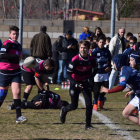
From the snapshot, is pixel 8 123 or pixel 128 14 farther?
pixel 128 14

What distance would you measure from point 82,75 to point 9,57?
146 centimetres

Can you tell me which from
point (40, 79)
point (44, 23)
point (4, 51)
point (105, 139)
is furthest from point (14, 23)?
point (105, 139)

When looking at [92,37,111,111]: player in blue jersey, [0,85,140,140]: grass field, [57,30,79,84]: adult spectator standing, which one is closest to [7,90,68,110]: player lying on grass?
[0,85,140,140]: grass field

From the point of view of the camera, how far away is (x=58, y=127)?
26.3 feet

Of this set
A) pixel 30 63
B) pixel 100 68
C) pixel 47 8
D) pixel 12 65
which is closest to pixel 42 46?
pixel 100 68

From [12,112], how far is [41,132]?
252 centimetres

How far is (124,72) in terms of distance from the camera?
6.59 meters

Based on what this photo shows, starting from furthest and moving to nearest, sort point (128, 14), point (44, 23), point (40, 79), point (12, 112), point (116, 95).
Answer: point (128, 14)
point (44, 23)
point (116, 95)
point (40, 79)
point (12, 112)

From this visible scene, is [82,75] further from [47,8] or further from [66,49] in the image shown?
[47,8]

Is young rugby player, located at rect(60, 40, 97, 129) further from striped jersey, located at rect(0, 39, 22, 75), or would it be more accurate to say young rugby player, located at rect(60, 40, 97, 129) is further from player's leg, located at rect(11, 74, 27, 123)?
striped jersey, located at rect(0, 39, 22, 75)

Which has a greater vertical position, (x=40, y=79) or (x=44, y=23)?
(x=44, y=23)

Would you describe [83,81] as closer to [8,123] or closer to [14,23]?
[8,123]

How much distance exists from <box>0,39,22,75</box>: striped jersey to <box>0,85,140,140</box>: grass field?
105 cm

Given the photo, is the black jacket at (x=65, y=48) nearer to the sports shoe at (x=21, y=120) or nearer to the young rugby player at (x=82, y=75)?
the young rugby player at (x=82, y=75)
